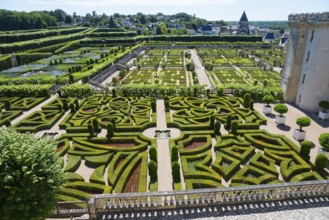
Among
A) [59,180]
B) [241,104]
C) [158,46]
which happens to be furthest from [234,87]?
[158,46]

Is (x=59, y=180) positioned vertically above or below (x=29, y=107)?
above

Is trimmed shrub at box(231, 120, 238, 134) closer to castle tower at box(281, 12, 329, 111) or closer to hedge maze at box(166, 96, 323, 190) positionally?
hedge maze at box(166, 96, 323, 190)

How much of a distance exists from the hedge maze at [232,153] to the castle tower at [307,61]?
27.4 ft

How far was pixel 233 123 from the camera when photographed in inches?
1068

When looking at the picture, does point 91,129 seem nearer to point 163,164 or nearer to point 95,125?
point 95,125

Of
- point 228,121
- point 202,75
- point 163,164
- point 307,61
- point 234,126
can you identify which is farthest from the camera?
point 202,75

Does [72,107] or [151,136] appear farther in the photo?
[72,107]

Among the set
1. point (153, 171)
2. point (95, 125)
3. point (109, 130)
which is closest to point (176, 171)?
point (153, 171)

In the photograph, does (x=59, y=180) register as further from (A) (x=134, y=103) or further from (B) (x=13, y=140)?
(A) (x=134, y=103)

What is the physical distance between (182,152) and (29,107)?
24507mm

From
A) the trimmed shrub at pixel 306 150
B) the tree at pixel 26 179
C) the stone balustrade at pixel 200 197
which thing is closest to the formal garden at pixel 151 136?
the trimmed shrub at pixel 306 150

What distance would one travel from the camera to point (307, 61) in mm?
34031

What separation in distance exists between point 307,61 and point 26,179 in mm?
34856

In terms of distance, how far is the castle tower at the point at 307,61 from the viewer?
31655 millimetres
